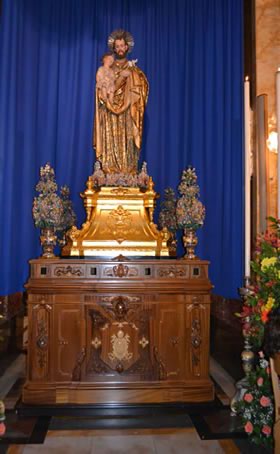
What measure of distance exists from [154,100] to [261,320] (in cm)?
328

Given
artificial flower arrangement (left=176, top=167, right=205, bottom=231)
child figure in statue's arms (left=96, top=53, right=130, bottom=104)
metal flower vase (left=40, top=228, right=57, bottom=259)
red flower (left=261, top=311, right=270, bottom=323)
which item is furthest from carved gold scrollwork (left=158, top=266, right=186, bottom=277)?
child figure in statue's arms (left=96, top=53, right=130, bottom=104)

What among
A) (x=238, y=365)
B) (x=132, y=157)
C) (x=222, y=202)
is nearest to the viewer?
(x=238, y=365)

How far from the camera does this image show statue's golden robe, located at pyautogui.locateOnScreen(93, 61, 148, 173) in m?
3.93

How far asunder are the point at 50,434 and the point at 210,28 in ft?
13.8

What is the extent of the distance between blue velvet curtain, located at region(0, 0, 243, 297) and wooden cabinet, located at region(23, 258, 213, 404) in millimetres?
1114

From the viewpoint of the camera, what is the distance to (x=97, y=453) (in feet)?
8.23

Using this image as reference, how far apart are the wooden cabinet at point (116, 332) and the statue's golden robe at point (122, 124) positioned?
1171 mm

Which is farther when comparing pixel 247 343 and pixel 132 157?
pixel 132 157

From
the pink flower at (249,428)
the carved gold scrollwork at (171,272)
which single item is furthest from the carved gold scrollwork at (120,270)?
the pink flower at (249,428)

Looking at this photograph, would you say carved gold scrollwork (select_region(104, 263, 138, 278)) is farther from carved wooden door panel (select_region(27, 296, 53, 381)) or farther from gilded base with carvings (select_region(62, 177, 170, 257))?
carved wooden door panel (select_region(27, 296, 53, 381))

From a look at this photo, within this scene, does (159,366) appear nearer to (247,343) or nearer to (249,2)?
(247,343)

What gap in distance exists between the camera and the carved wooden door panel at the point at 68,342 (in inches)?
124

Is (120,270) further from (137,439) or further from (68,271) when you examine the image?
(137,439)

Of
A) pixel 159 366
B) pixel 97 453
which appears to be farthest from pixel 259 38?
pixel 97 453
